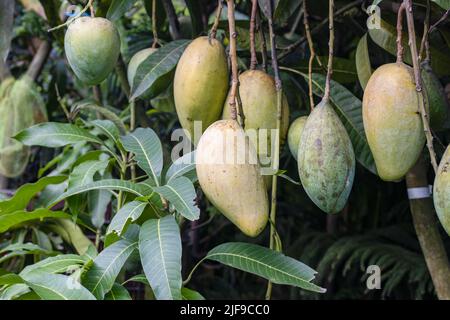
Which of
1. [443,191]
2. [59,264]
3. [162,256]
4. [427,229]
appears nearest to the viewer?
[443,191]

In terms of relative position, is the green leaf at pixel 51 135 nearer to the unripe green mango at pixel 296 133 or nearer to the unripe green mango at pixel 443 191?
the unripe green mango at pixel 296 133

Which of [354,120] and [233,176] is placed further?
[354,120]

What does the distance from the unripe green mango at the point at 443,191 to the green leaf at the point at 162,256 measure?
0.27 meters

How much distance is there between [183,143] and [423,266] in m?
0.60

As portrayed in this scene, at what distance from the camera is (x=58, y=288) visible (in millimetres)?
737

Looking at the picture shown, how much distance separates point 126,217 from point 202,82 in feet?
0.57

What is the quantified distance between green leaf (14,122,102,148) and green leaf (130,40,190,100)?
0.63ft

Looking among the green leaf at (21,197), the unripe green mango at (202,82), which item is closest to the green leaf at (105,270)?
the unripe green mango at (202,82)

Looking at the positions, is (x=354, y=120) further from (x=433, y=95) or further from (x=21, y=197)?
(x=21, y=197)

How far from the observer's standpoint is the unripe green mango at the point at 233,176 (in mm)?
625

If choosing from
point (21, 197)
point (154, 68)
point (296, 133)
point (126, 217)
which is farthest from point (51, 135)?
point (296, 133)

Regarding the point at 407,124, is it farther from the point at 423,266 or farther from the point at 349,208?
the point at 349,208

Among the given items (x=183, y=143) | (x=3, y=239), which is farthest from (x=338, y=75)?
(x=3, y=239)

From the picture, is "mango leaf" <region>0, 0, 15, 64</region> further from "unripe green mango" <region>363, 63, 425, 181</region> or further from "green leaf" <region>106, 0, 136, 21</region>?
"unripe green mango" <region>363, 63, 425, 181</region>
